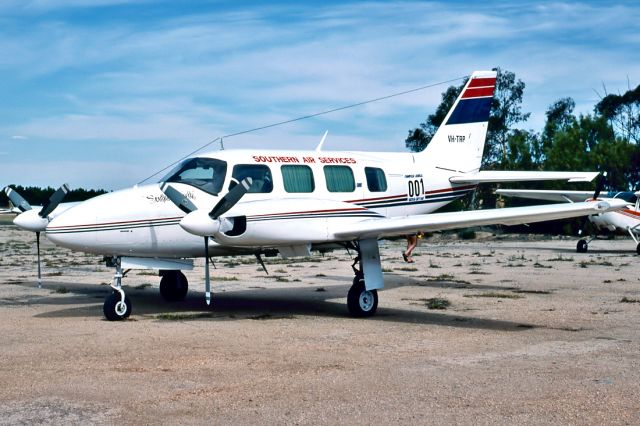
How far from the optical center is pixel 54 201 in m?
14.3

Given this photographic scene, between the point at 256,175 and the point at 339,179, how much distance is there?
6.35ft

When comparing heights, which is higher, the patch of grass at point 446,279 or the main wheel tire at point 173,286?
the main wheel tire at point 173,286

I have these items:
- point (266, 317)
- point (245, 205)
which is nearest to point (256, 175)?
point (245, 205)

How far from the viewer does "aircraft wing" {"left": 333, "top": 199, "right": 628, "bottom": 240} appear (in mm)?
12109

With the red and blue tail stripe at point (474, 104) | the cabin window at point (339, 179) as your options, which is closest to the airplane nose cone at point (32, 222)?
the cabin window at point (339, 179)

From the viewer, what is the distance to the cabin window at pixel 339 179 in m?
15.0

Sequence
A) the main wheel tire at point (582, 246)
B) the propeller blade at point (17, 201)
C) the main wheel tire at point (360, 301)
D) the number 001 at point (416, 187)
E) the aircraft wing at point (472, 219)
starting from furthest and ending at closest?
the main wheel tire at point (582, 246) < the number 001 at point (416, 187) < the propeller blade at point (17, 201) < the main wheel tire at point (360, 301) < the aircraft wing at point (472, 219)

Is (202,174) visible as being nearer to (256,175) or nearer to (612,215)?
(256,175)

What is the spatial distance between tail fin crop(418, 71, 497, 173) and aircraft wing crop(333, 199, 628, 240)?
188 inches

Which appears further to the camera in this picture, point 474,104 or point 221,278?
point 221,278

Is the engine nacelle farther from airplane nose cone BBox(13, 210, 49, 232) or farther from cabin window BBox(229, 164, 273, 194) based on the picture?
airplane nose cone BBox(13, 210, 49, 232)

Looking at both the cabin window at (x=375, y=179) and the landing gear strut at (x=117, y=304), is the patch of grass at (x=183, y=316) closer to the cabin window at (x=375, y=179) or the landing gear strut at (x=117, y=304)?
the landing gear strut at (x=117, y=304)

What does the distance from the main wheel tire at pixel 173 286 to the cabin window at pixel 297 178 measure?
3.39m

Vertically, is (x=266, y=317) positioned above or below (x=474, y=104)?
below
